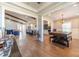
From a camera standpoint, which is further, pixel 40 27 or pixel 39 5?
pixel 40 27

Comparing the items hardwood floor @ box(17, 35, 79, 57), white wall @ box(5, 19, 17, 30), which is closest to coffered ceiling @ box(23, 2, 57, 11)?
white wall @ box(5, 19, 17, 30)

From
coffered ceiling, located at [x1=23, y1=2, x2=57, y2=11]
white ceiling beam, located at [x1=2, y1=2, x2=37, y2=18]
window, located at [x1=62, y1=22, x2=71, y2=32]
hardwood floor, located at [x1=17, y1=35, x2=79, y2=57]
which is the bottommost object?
hardwood floor, located at [x1=17, y1=35, x2=79, y2=57]

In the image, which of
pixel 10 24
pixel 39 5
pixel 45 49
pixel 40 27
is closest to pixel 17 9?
pixel 10 24

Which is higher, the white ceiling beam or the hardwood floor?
the white ceiling beam

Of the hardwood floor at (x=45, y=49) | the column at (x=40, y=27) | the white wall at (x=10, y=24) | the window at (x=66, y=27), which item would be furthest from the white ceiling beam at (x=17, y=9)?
the window at (x=66, y=27)

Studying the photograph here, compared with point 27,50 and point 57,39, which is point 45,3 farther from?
point 27,50

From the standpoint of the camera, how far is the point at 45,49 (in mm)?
2273

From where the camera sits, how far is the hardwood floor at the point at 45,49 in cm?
219

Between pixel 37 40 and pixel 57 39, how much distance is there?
0.51m

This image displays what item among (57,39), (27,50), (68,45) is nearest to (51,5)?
(57,39)

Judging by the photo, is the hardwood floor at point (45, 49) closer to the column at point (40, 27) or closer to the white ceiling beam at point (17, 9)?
the column at point (40, 27)

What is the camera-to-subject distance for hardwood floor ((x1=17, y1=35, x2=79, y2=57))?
7.17 feet

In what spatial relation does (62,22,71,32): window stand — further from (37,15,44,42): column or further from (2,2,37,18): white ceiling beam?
(2,2,37,18): white ceiling beam

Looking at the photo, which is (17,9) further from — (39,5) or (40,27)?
(40,27)
